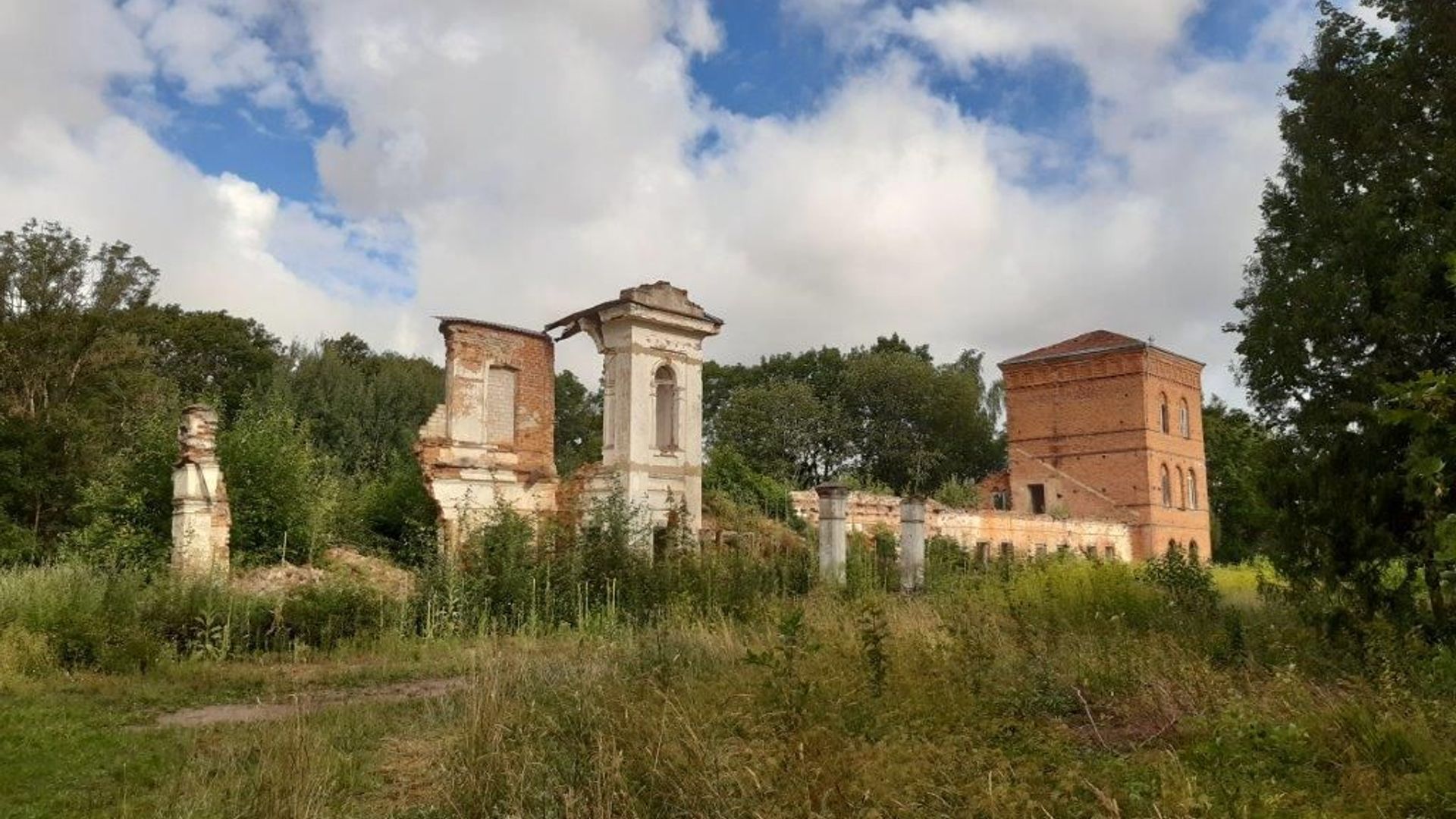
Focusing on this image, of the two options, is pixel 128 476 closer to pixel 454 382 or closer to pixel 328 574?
pixel 328 574

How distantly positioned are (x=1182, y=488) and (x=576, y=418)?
2658cm

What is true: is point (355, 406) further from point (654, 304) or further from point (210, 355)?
point (654, 304)

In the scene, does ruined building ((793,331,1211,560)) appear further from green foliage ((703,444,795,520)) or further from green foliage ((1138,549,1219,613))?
green foliage ((1138,549,1219,613))

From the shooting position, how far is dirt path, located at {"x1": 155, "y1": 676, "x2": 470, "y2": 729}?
779 centimetres

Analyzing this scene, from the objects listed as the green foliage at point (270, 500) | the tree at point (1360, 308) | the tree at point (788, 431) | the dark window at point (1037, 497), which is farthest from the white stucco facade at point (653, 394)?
→ the tree at point (788, 431)

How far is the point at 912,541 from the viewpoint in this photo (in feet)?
54.3

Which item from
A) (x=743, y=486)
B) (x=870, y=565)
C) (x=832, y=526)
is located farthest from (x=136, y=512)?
(x=743, y=486)

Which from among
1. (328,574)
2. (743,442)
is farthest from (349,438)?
(328,574)

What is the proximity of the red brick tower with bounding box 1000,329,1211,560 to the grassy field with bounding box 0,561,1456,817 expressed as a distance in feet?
108

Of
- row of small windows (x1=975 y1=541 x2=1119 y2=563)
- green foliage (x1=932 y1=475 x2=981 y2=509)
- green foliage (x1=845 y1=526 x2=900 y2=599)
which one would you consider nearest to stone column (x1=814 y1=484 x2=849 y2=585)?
green foliage (x1=845 y1=526 x2=900 y2=599)

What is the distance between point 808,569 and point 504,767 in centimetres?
1054

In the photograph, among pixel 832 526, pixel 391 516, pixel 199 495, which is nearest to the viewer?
pixel 199 495

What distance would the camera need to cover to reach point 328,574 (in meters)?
16.4

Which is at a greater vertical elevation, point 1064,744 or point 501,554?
point 501,554
